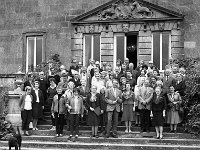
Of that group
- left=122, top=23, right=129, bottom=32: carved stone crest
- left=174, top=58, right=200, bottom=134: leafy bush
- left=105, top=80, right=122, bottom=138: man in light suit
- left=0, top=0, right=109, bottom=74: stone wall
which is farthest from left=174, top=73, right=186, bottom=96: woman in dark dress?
left=0, top=0, right=109, bottom=74: stone wall

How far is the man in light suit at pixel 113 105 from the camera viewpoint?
51.9ft

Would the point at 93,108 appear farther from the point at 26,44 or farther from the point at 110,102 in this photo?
the point at 26,44

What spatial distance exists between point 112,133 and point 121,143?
58 centimetres

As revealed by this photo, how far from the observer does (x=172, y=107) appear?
15797 millimetres

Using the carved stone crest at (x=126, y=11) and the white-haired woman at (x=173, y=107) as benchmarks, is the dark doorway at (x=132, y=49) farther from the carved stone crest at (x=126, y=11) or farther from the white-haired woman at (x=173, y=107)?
the white-haired woman at (x=173, y=107)

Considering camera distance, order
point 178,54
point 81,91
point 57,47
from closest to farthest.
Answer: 1. point 81,91
2. point 178,54
3. point 57,47

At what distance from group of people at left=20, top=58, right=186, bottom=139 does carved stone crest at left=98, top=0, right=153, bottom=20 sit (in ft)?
19.1

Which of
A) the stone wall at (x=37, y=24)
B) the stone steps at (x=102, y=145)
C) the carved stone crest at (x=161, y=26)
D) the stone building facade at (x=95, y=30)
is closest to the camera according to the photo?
the stone steps at (x=102, y=145)

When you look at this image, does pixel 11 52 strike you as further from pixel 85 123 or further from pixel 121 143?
pixel 121 143

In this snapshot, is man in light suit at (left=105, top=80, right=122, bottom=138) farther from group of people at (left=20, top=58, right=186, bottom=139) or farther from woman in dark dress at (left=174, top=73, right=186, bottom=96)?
woman in dark dress at (left=174, top=73, right=186, bottom=96)

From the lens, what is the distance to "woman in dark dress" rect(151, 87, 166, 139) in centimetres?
1542

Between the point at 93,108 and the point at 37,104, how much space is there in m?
2.46

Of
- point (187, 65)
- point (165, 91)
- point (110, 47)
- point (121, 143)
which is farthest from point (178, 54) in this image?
point (121, 143)

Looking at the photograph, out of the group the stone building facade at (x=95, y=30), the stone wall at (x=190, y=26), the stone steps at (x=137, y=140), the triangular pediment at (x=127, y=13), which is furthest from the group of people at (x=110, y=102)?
the triangular pediment at (x=127, y=13)
